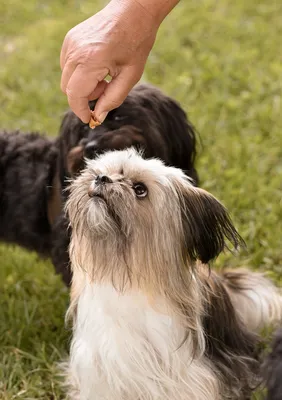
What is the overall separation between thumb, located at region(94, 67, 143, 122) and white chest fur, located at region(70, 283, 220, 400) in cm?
52

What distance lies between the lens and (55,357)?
2654 mm

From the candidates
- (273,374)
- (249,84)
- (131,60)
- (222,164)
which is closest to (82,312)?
(273,374)

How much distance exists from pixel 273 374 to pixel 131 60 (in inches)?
37.8

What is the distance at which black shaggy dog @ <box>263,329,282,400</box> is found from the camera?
1.66m

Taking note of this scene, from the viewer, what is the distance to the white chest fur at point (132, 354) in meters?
1.97

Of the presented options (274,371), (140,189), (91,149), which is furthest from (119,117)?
(274,371)

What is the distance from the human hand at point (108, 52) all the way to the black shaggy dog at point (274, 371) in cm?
81

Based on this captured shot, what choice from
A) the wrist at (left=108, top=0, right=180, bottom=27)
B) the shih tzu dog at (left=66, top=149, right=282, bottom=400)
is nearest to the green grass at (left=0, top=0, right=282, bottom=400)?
the shih tzu dog at (left=66, top=149, right=282, bottom=400)

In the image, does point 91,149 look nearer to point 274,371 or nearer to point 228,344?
point 228,344

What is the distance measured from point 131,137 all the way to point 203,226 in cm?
61

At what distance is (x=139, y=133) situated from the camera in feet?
7.85

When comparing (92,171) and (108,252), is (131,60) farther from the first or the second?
(108,252)

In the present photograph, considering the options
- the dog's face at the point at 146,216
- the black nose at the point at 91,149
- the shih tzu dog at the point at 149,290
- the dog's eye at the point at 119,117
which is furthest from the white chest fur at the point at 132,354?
the dog's eye at the point at 119,117

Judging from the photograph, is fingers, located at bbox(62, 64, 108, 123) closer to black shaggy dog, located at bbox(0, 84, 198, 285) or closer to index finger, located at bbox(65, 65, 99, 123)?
index finger, located at bbox(65, 65, 99, 123)
